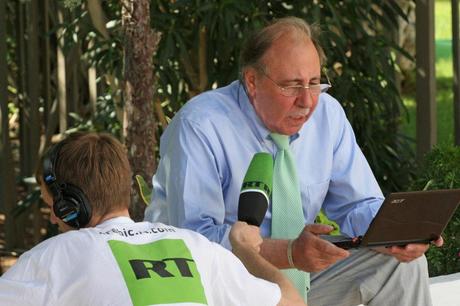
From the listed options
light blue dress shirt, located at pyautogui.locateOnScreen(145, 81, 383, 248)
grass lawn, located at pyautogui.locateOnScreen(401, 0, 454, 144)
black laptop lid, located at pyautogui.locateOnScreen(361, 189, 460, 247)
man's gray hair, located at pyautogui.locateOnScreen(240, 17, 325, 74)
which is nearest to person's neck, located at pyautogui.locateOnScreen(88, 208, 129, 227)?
light blue dress shirt, located at pyautogui.locateOnScreen(145, 81, 383, 248)

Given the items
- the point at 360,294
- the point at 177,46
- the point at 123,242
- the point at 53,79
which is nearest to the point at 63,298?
the point at 123,242

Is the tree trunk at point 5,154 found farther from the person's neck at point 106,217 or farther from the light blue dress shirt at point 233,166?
the person's neck at point 106,217

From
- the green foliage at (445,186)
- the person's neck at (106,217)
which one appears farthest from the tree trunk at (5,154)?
the person's neck at (106,217)

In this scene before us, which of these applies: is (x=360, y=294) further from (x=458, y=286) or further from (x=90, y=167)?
(x=90, y=167)

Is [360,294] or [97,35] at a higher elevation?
[97,35]

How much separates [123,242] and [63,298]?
19 cm

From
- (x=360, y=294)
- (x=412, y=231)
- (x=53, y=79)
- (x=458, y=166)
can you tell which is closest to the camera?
(x=412, y=231)

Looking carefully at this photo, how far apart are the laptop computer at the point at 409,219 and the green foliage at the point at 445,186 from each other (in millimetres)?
1451

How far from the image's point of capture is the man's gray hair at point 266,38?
4.04 metres

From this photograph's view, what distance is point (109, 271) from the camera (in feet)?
9.07

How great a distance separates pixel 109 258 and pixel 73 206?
0.53 feet

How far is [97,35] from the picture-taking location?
656 cm

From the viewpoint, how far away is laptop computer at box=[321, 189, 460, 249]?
3.65 metres

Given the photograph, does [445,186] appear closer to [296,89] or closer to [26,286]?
[296,89]
